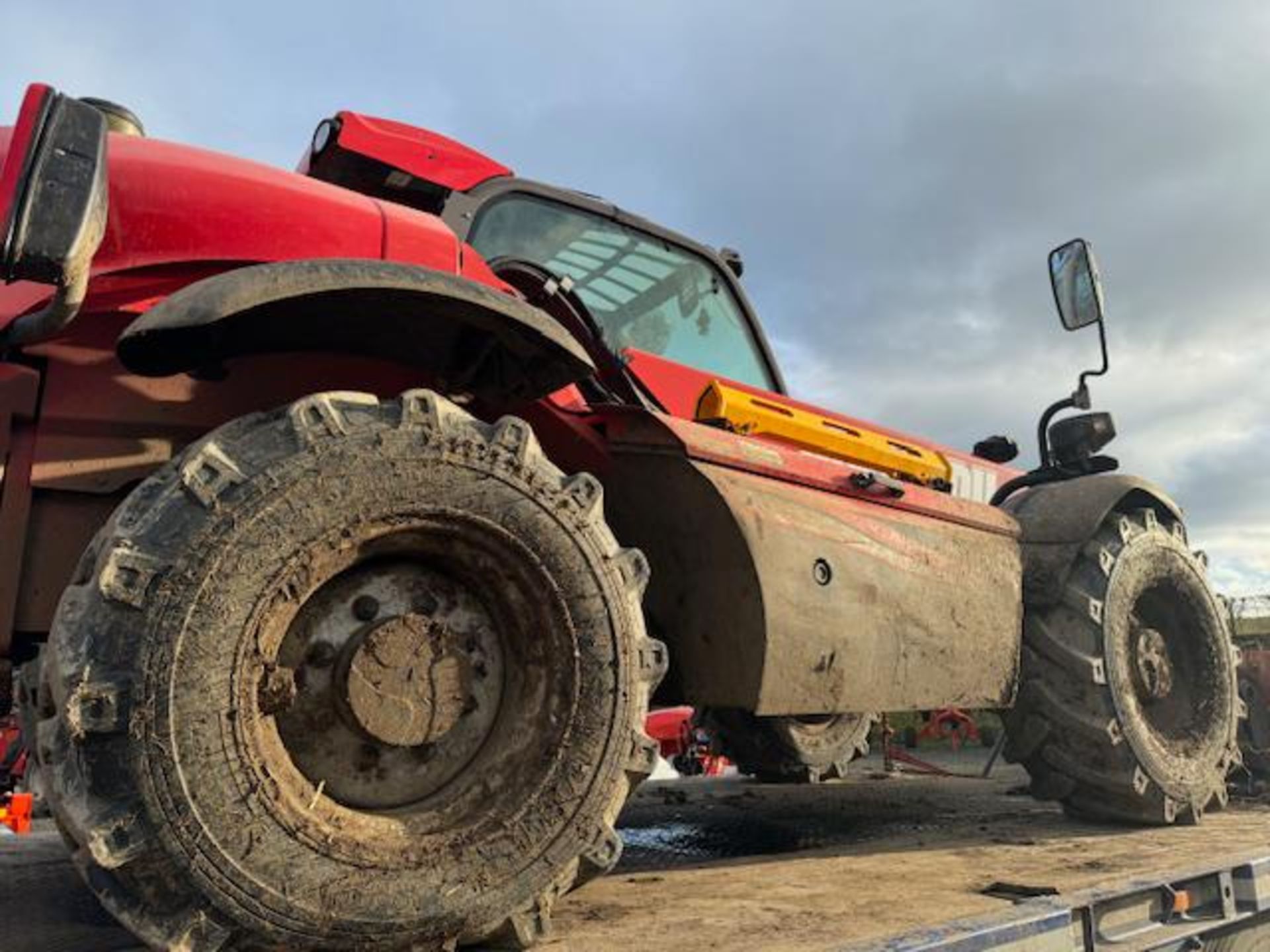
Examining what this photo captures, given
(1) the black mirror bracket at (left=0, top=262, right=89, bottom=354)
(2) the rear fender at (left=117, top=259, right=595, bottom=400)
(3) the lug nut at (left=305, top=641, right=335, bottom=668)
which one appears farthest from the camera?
A: (3) the lug nut at (left=305, top=641, right=335, bottom=668)

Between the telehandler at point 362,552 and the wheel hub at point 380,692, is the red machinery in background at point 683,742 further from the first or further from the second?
the wheel hub at point 380,692

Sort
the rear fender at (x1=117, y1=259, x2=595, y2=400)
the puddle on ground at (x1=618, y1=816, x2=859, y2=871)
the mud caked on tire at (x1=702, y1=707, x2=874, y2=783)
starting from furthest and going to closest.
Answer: the mud caked on tire at (x1=702, y1=707, x2=874, y2=783)
the puddle on ground at (x1=618, y1=816, x2=859, y2=871)
the rear fender at (x1=117, y1=259, x2=595, y2=400)

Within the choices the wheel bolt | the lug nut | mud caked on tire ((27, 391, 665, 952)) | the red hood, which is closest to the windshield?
the red hood

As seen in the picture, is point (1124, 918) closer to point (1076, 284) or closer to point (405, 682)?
point (405, 682)

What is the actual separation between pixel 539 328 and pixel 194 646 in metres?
1.01

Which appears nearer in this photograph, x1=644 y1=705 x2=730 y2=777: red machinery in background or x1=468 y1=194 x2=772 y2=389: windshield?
x1=468 y1=194 x2=772 y2=389: windshield

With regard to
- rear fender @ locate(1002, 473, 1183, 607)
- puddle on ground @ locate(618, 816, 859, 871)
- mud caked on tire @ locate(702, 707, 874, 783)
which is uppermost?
rear fender @ locate(1002, 473, 1183, 607)

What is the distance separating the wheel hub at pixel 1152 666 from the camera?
4094 mm

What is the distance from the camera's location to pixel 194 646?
1767mm

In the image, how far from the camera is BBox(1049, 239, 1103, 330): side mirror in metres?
4.13

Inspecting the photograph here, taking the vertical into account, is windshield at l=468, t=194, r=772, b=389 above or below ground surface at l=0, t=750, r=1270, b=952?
above

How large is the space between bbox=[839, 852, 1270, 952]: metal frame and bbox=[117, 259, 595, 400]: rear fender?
1.51 meters

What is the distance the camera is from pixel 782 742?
4.98 metres

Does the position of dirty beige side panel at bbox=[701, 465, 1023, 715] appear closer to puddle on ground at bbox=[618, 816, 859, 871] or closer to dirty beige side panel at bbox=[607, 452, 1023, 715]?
dirty beige side panel at bbox=[607, 452, 1023, 715]
